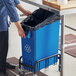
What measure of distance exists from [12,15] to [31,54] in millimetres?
533

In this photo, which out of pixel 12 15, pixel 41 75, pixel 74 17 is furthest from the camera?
pixel 74 17

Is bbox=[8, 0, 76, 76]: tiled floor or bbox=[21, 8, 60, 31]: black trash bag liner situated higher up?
bbox=[21, 8, 60, 31]: black trash bag liner

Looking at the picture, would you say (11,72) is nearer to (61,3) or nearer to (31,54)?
(31,54)

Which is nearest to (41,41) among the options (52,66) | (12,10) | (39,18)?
(39,18)

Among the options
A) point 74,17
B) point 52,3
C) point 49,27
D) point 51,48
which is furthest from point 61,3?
point 74,17

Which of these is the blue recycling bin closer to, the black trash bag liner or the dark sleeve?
the black trash bag liner

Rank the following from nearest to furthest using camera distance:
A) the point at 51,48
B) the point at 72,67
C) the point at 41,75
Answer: the point at 51,48 → the point at 41,75 → the point at 72,67

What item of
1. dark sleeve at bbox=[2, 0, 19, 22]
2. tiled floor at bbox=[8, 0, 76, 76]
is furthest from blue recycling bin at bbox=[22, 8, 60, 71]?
tiled floor at bbox=[8, 0, 76, 76]

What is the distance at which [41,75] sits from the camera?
3459 mm

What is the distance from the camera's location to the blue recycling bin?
2887 millimetres

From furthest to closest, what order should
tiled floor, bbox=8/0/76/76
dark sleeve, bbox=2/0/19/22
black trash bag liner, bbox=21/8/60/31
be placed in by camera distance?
1. tiled floor, bbox=8/0/76/76
2. black trash bag liner, bbox=21/8/60/31
3. dark sleeve, bbox=2/0/19/22

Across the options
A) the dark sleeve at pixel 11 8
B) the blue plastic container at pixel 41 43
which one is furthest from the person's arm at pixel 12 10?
the blue plastic container at pixel 41 43

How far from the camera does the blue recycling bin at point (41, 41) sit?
2887 mm

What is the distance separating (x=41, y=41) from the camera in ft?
9.68
